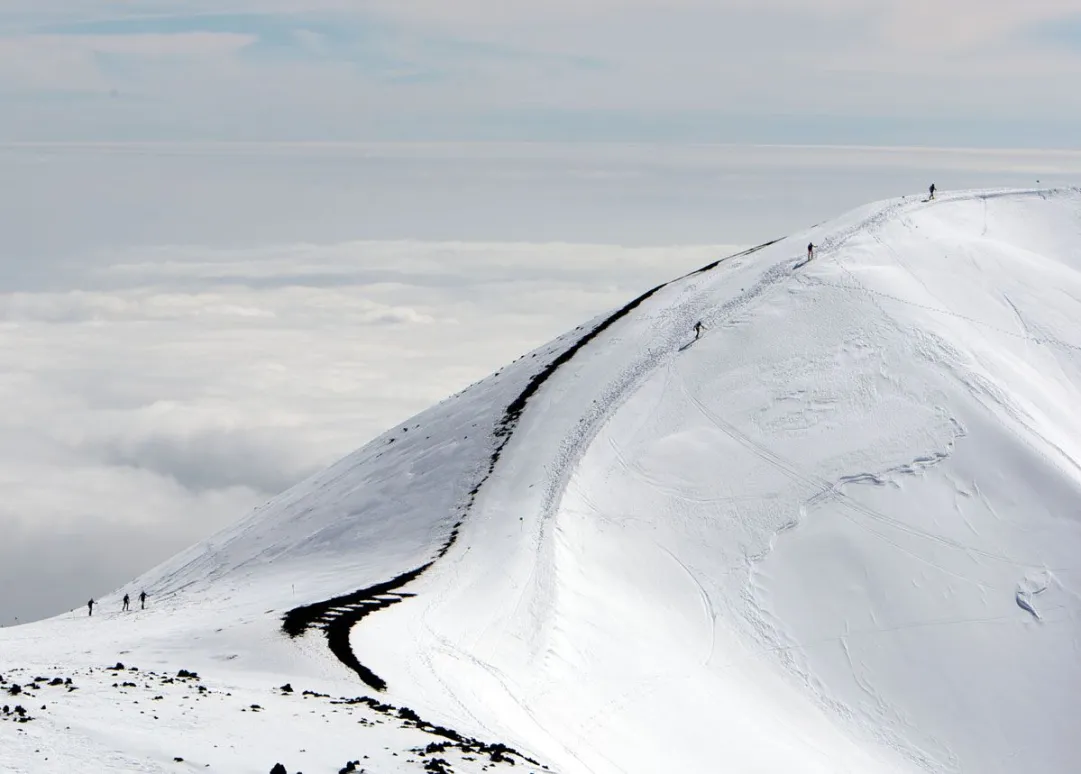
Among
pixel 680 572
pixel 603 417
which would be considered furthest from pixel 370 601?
pixel 603 417

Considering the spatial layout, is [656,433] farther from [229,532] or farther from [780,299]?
[229,532]

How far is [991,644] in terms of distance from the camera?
49.8 metres

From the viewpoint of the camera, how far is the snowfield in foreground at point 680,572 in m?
33.0

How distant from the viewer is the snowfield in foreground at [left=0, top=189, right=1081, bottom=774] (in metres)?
33.0

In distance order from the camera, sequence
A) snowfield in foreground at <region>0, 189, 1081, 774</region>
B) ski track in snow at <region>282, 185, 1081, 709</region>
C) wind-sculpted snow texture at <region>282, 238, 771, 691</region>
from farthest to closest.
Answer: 1. ski track in snow at <region>282, 185, 1081, 709</region>
2. wind-sculpted snow texture at <region>282, 238, 771, 691</region>
3. snowfield in foreground at <region>0, 189, 1081, 774</region>

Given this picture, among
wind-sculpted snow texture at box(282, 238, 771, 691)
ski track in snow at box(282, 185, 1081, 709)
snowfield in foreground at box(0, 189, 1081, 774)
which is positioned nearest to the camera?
snowfield in foreground at box(0, 189, 1081, 774)

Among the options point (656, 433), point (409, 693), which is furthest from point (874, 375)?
point (409, 693)

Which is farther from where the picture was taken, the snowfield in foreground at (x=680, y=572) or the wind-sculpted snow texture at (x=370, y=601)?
the wind-sculpted snow texture at (x=370, y=601)

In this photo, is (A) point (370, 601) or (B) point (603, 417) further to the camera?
(B) point (603, 417)

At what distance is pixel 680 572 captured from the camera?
170ft

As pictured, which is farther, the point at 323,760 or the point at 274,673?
the point at 274,673

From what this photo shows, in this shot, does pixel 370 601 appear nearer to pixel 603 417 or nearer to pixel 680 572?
pixel 680 572

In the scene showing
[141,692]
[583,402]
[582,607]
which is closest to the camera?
[141,692]

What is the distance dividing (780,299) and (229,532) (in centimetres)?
3398
